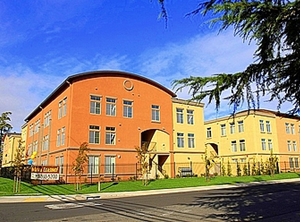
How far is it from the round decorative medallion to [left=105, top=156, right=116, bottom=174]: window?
7.65 meters

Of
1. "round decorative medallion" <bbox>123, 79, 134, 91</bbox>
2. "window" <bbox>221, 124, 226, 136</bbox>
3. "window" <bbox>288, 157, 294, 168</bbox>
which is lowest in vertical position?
"window" <bbox>288, 157, 294, 168</bbox>

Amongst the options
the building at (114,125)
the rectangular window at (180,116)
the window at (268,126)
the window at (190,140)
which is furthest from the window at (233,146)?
the rectangular window at (180,116)

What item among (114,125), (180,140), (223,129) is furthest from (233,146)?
(114,125)

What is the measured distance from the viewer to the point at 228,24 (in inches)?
176

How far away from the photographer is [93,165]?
97.3 feet

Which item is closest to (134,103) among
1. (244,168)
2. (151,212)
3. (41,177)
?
(41,177)

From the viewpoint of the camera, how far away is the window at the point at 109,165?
3036cm

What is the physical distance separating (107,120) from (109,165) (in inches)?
178

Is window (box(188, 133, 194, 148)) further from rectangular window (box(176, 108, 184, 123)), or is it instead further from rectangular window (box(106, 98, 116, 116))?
rectangular window (box(106, 98, 116, 116))

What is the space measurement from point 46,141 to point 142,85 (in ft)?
46.4

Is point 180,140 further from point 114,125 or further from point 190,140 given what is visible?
point 114,125

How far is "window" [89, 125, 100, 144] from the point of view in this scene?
30.4 m

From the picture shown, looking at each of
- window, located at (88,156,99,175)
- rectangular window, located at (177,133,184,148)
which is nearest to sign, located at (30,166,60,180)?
window, located at (88,156,99,175)

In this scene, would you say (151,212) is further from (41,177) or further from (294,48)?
(41,177)
